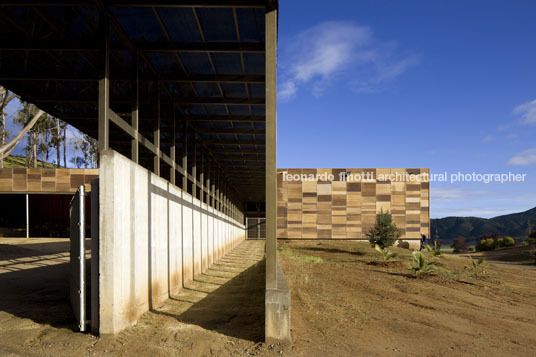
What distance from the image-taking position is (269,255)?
673 centimetres

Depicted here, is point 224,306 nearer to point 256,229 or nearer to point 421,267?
point 421,267

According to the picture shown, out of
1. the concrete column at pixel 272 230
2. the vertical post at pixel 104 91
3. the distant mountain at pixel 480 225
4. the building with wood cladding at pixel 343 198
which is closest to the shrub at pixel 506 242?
the building with wood cladding at pixel 343 198

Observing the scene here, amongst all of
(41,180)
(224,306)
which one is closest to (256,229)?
(41,180)

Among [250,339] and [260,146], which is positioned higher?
[260,146]

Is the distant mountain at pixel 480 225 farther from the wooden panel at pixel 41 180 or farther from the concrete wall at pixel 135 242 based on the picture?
the concrete wall at pixel 135 242

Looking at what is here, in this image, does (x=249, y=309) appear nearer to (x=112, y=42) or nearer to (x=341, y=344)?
(x=341, y=344)

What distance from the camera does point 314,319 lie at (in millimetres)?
7742

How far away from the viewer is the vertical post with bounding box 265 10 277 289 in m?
6.58

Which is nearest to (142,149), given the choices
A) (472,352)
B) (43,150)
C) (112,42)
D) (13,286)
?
(13,286)

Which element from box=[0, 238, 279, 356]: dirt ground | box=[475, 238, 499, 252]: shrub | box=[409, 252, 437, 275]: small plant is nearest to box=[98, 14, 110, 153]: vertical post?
box=[0, 238, 279, 356]: dirt ground

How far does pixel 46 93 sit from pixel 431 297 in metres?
12.9

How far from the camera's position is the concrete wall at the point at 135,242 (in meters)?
6.52

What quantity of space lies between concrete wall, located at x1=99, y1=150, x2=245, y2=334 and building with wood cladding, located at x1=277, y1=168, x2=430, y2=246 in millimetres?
24506

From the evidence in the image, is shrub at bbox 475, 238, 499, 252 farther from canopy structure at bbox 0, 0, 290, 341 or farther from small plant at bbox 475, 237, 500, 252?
A: canopy structure at bbox 0, 0, 290, 341
